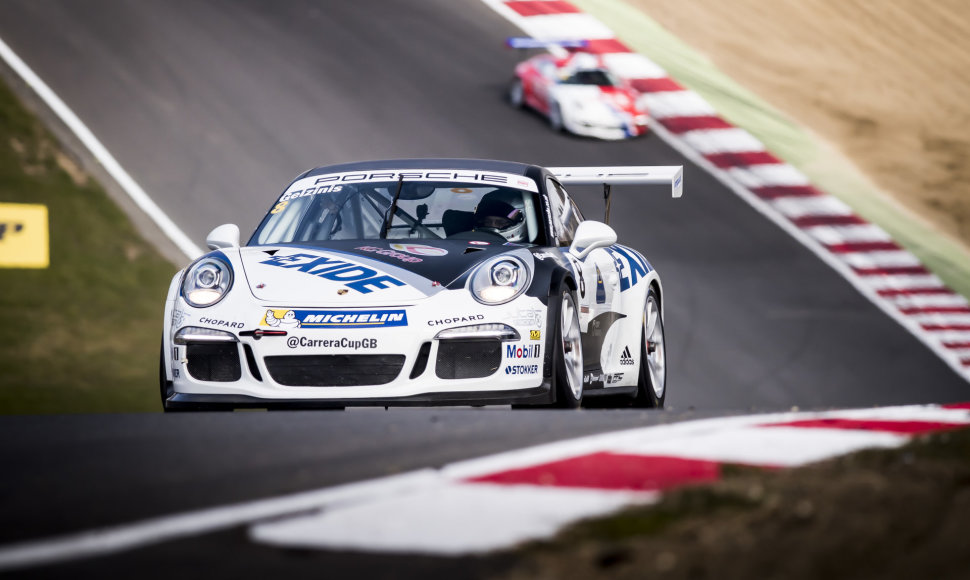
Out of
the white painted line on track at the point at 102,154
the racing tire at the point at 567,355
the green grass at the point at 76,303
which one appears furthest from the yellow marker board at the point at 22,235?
the racing tire at the point at 567,355

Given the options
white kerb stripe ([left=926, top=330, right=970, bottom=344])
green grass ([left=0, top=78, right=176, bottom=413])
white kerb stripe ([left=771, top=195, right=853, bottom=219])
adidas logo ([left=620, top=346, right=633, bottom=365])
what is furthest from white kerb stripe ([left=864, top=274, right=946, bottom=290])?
adidas logo ([left=620, top=346, right=633, bottom=365])

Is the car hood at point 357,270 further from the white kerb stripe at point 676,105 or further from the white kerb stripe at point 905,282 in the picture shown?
the white kerb stripe at point 676,105

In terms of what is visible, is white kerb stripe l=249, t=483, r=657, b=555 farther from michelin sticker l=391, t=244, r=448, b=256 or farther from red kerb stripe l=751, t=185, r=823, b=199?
red kerb stripe l=751, t=185, r=823, b=199

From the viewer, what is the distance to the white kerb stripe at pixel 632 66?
66.4 ft

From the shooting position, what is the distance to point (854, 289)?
15.0 meters

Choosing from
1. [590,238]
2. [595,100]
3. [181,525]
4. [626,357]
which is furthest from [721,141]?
[181,525]

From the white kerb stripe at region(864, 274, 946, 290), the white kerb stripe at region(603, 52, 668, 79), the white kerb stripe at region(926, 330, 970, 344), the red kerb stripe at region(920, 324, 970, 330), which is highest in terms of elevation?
the white kerb stripe at region(603, 52, 668, 79)

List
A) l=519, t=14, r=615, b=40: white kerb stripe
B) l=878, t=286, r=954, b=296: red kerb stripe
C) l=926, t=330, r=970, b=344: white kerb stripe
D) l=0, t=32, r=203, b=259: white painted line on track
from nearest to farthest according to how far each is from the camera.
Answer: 1. l=0, t=32, r=203, b=259: white painted line on track
2. l=926, t=330, r=970, b=344: white kerb stripe
3. l=878, t=286, r=954, b=296: red kerb stripe
4. l=519, t=14, r=615, b=40: white kerb stripe

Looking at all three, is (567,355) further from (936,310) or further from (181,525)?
(936,310)

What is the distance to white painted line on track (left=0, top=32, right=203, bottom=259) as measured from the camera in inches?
520

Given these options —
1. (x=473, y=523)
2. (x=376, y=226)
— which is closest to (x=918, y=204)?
(x=376, y=226)

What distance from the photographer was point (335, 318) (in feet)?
20.7

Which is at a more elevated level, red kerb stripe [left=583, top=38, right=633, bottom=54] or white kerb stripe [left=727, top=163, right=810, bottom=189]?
red kerb stripe [left=583, top=38, right=633, bottom=54]

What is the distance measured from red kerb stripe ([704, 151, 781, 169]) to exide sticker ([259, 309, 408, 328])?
12052 millimetres
